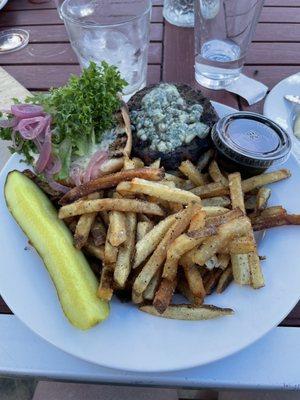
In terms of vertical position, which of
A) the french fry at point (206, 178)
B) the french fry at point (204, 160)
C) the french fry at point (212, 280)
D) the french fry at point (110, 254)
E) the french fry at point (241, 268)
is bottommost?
the french fry at point (212, 280)

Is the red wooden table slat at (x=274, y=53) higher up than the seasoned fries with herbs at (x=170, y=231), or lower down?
higher up

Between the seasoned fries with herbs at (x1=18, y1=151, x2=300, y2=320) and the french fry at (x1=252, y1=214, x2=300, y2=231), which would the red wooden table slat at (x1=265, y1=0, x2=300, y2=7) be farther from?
the french fry at (x1=252, y1=214, x2=300, y2=231)

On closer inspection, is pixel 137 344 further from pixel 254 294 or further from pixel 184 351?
pixel 254 294

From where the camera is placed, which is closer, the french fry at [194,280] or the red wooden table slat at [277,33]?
the french fry at [194,280]

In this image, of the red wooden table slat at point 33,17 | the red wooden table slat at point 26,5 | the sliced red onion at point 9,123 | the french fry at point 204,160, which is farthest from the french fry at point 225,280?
the red wooden table slat at point 26,5

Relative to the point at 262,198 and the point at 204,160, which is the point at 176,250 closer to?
the point at 262,198

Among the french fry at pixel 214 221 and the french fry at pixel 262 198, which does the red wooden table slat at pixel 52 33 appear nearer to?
the french fry at pixel 262 198

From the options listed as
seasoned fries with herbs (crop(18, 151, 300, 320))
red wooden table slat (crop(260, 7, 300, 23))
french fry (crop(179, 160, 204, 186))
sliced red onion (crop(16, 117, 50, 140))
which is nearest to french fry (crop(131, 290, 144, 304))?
seasoned fries with herbs (crop(18, 151, 300, 320))
